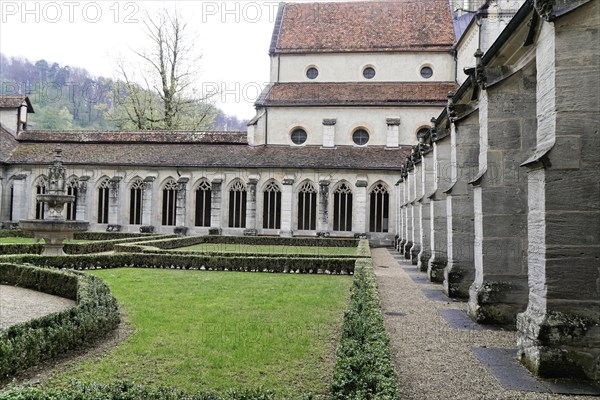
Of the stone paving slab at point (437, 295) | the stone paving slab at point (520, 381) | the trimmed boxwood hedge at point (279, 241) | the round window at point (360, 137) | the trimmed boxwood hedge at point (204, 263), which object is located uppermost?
the round window at point (360, 137)

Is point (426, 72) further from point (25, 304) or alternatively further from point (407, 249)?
point (25, 304)

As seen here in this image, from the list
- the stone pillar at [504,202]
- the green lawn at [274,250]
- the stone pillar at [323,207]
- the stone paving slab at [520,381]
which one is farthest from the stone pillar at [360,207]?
the stone paving slab at [520,381]

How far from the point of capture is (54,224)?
15328 millimetres

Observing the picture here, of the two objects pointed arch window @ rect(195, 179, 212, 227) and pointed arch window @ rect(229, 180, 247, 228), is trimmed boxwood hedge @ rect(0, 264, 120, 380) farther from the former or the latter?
pointed arch window @ rect(195, 179, 212, 227)

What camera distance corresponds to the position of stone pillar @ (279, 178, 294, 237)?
2767 centimetres

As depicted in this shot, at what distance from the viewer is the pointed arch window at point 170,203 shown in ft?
96.4

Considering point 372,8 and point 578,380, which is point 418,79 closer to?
point 372,8

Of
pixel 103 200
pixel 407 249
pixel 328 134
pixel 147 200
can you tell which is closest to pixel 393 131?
pixel 328 134

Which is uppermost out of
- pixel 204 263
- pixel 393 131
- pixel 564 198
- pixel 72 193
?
pixel 393 131

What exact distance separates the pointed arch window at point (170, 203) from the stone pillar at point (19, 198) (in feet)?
28.0

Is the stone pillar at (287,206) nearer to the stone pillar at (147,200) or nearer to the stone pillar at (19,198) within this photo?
the stone pillar at (147,200)

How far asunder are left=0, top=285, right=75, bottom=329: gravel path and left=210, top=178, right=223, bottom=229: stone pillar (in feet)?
54.6

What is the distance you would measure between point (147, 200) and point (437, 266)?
20488 millimetres

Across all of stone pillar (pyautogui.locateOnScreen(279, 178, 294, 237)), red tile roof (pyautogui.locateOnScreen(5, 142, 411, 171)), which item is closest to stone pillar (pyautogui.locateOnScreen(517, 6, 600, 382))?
red tile roof (pyautogui.locateOnScreen(5, 142, 411, 171))
